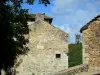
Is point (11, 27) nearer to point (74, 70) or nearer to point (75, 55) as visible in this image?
point (74, 70)

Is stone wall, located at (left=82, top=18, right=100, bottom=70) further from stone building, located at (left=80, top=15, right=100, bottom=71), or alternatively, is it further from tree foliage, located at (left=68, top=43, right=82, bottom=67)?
tree foliage, located at (left=68, top=43, right=82, bottom=67)

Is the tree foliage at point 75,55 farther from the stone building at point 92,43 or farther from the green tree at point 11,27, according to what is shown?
the green tree at point 11,27

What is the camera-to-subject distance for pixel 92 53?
97.4ft

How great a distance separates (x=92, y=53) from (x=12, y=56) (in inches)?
360

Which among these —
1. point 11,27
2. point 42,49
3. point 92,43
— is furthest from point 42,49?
point 11,27

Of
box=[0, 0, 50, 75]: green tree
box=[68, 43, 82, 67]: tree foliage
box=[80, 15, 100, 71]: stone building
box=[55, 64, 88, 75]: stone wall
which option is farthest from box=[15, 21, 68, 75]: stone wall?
box=[0, 0, 50, 75]: green tree

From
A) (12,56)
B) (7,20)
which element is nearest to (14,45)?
(12,56)

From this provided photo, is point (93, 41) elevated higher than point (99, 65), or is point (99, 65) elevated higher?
point (93, 41)

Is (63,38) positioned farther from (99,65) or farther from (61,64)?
(99,65)

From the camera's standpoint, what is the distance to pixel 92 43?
29.8 metres

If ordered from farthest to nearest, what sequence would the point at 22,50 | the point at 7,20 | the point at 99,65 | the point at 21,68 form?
the point at 21,68 → the point at 99,65 → the point at 22,50 → the point at 7,20

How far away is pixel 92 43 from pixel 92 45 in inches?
7.0

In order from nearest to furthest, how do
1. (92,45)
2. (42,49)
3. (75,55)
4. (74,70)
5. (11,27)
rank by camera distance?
(11,27) < (74,70) < (92,45) < (42,49) < (75,55)

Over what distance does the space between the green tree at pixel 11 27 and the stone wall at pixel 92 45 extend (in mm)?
7047
